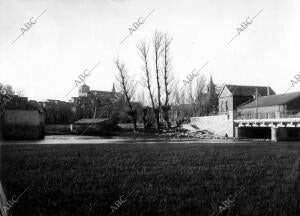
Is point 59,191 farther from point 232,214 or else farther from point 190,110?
point 190,110

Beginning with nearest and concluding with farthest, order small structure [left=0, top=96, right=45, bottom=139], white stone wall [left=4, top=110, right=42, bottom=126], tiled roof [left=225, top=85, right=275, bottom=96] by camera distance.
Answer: small structure [left=0, top=96, right=45, bottom=139]
white stone wall [left=4, top=110, right=42, bottom=126]
tiled roof [left=225, top=85, right=275, bottom=96]

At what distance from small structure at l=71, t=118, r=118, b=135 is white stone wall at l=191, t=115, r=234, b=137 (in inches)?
650

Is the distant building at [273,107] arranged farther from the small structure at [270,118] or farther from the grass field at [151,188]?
the grass field at [151,188]

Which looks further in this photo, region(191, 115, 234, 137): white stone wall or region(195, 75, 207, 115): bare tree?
region(195, 75, 207, 115): bare tree

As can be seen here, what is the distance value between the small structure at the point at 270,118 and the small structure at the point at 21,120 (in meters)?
29.9

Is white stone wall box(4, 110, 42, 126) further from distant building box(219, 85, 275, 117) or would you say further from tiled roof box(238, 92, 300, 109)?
distant building box(219, 85, 275, 117)

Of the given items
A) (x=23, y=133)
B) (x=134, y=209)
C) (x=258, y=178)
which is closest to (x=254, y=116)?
(x=23, y=133)

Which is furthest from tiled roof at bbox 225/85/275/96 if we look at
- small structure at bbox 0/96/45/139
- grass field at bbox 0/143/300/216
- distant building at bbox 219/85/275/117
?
grass field at bbox 0/143/300/216

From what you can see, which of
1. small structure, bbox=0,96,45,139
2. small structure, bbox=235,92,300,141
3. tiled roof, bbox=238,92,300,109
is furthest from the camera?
tiled roof, bbox=238,92,300,109

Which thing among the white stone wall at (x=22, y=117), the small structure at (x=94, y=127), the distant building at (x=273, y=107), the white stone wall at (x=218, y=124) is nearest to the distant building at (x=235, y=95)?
the distant building at (x=273, y=107)

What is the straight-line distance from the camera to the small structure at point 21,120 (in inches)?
1416

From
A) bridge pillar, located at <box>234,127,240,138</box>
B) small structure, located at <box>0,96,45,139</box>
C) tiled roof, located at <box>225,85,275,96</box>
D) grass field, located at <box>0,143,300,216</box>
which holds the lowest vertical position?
bridge pillar, located at <box>234,127,240,138</box>

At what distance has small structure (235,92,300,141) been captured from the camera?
40719 mm

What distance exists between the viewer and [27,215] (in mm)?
4895
